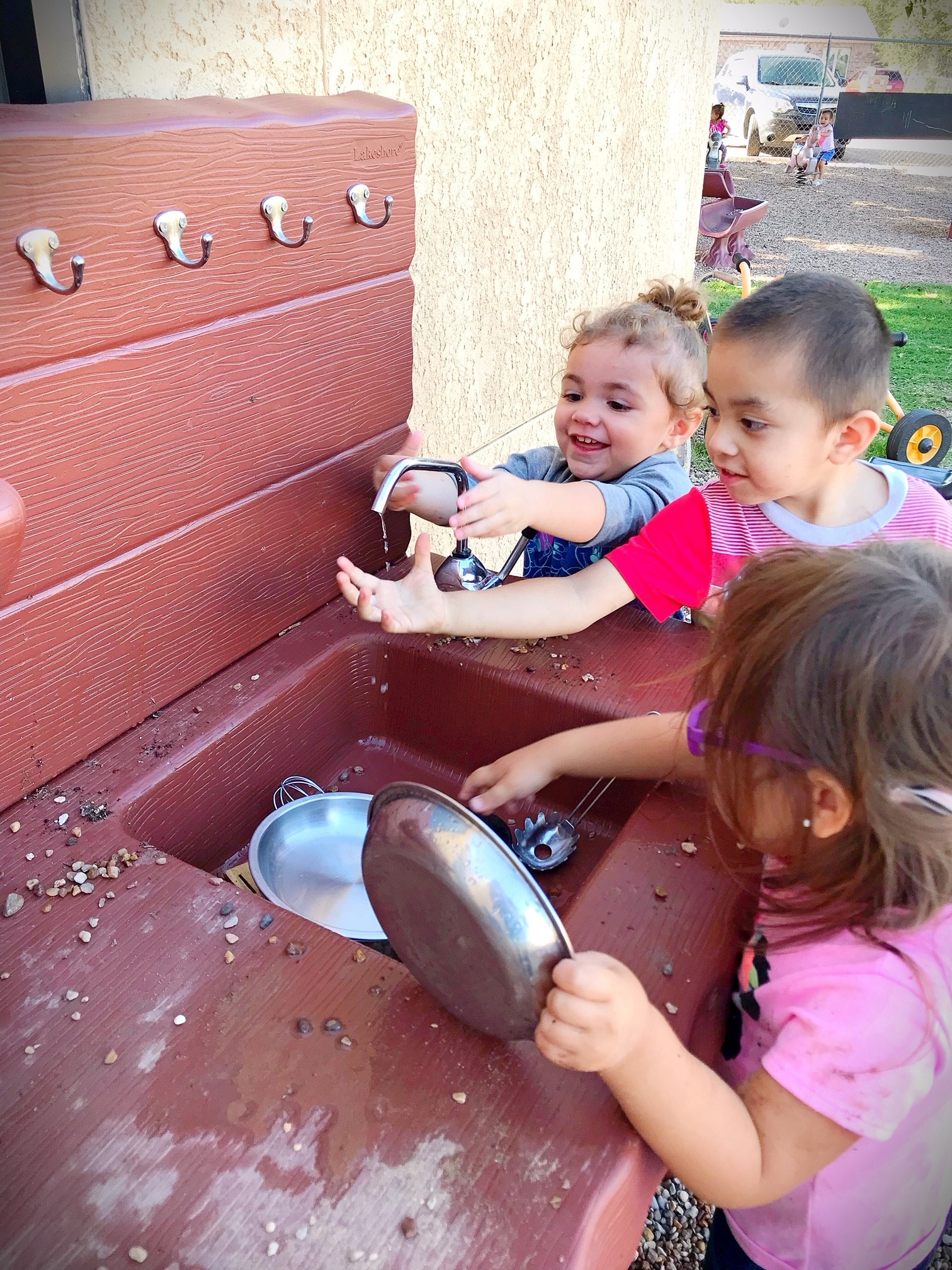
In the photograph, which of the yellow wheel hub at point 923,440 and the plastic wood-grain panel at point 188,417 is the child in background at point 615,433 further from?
the yellow wheel hub at point 923,440

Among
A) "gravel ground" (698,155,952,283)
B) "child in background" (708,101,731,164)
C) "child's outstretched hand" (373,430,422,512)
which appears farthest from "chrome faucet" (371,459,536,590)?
"child in background" (708,101,731,164)

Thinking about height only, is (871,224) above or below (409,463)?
below

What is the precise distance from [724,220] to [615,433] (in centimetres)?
723

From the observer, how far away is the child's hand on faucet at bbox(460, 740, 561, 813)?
4.27ft

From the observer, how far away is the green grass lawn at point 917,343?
6.20m

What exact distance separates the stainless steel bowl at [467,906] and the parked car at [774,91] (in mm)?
20150

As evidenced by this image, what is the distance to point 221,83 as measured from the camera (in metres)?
1.47

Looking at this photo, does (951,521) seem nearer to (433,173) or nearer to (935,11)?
(433,173)

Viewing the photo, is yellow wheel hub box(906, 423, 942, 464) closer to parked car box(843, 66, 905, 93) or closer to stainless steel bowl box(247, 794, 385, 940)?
stainless steel bowl box(247, 794, 385, 940)

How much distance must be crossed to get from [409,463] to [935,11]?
19.0 metres

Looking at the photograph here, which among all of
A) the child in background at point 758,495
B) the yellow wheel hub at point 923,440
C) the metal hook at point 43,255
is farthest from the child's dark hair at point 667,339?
the yellow wheel hub at point 923,440

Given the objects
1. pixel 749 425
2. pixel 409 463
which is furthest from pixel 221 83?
pixel 749 425

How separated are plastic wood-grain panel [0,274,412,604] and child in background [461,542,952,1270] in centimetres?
70

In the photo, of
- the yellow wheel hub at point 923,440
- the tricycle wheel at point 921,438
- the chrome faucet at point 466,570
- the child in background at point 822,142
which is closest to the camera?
the chrome faucet at point 466,570
